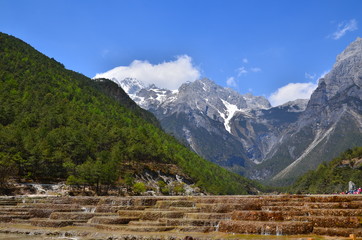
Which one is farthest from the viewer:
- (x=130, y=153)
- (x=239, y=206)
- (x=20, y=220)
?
(x=130, y=153)

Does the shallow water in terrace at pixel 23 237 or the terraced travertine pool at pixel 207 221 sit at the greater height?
the terraced travertine pool at pixel 207 221

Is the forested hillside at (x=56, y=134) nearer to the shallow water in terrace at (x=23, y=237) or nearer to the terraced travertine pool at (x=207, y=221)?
the terraced travertine pool at (x=207, y=221)

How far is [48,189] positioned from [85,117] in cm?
6881

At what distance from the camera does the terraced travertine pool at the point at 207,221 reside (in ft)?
77.8

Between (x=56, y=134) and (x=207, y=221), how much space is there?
83.4 meters

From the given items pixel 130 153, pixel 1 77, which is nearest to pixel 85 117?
pixel 130 153

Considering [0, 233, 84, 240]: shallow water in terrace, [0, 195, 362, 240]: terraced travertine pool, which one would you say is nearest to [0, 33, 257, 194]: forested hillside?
[0, 195, 362, 240]: terraced travertine pool

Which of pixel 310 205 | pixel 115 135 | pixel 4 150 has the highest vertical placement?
pixel 115 135

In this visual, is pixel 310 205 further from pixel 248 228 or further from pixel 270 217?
pixel 248 228

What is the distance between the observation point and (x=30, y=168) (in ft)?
270

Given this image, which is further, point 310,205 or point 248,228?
point 310,205

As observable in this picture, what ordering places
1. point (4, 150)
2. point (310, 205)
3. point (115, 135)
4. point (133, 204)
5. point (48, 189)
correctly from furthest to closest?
point (115, 135) < point (4, 150) < point (48, 189) < point (133, 204) < point (310, 205)

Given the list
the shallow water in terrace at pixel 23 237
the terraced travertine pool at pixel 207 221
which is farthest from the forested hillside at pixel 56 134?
the shallow water in terrace at pixel 23 237

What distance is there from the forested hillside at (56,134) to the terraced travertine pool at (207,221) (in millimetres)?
36918
